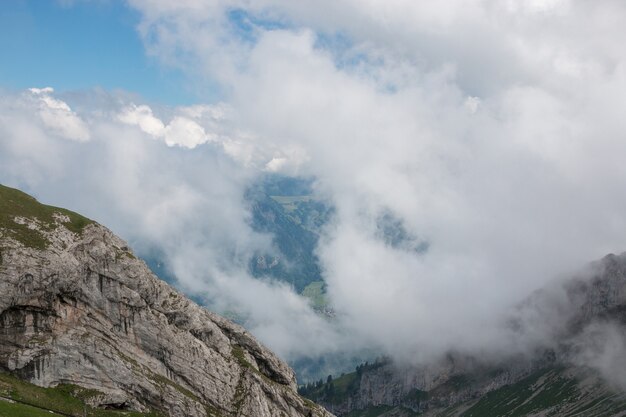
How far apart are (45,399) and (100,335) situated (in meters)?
19.1

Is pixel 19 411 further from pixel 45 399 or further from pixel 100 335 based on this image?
pixel 100 335

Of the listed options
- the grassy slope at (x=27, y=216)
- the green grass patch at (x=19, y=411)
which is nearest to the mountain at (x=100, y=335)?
the grassy slope at (x=27, y=216)

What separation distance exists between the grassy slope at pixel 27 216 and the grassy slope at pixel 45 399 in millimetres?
27943

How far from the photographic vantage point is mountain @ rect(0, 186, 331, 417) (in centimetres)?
10794

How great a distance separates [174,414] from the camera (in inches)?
4658

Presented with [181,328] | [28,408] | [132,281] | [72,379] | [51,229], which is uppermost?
[51,229]

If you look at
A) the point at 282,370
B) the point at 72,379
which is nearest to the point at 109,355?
the point at 72,379

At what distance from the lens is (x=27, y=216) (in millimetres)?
122562

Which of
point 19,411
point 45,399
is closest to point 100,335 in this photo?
point 45,399

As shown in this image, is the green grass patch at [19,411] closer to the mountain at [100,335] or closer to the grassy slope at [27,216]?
the mountain at [100,335]

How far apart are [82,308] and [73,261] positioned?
9.91 m

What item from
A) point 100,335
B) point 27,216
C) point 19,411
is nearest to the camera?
point 19,411

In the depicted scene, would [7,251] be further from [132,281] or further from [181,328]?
[181,328]

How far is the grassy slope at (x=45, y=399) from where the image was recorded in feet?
297
